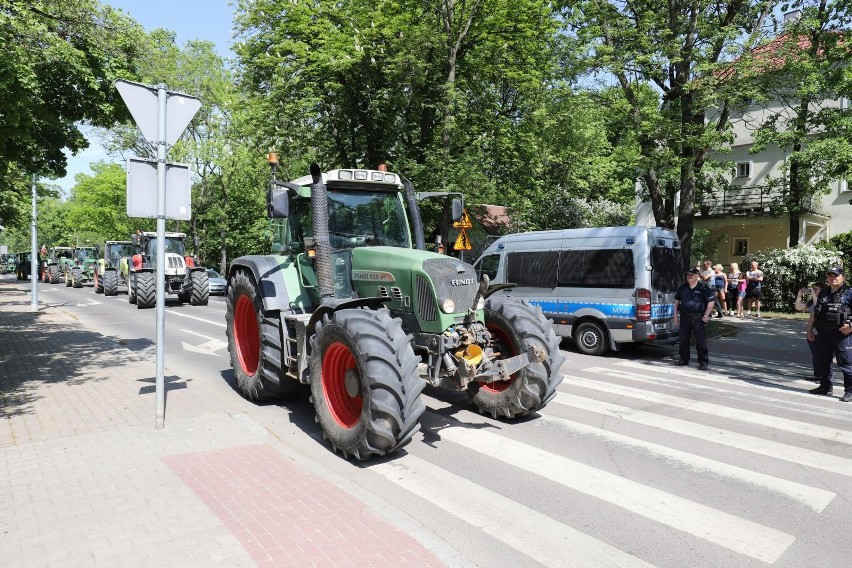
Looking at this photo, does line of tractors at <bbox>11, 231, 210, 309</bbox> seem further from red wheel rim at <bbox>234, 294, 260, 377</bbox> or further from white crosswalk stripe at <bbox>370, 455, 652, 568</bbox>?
white crosswalk stripe at <bbox>370, 455, 652, 568</bbox>

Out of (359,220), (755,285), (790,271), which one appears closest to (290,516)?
(359,220)

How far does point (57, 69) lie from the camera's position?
7.89 m

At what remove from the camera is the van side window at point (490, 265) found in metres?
13.1

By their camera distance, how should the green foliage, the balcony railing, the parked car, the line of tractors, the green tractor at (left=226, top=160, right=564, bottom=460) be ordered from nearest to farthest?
1. the green tractor at (left=226, top=160, right=564, bottom=460)
2. the line of tractors
3. the green foliage
4. the parked car
5. the balcony railing

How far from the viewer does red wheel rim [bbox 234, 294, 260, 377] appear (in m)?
7.64

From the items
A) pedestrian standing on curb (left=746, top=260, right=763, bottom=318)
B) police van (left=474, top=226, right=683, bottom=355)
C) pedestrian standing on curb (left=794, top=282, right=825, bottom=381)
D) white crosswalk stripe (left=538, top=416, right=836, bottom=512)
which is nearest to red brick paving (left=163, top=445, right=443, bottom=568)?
white crosswalk stripe (left=538, top=416, right=836, bottom=512)

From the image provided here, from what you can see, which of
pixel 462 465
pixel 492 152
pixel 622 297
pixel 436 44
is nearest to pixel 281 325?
pixel 462 465

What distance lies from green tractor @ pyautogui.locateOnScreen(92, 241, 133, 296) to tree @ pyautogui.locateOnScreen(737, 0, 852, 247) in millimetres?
22828

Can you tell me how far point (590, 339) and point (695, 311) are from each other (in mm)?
2192

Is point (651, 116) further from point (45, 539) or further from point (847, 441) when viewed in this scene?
point (45, 539)

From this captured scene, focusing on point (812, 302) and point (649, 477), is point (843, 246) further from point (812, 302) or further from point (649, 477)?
point (649, 477)

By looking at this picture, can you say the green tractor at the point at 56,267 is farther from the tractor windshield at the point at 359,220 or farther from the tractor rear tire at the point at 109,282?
the tractor windshield at the point at 359,220

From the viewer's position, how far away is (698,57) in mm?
13023

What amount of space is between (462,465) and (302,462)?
142 cm
